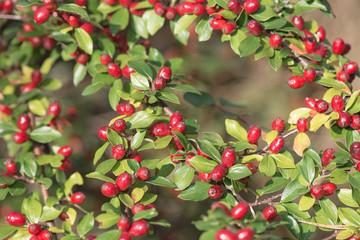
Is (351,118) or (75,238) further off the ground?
(351,118)

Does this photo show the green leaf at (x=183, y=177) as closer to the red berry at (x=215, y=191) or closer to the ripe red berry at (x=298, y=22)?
the red berry at (x=215, y=191)

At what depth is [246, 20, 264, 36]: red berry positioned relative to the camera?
5.14 ft

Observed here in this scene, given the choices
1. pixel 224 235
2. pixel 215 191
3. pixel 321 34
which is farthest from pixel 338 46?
pixel 224 235

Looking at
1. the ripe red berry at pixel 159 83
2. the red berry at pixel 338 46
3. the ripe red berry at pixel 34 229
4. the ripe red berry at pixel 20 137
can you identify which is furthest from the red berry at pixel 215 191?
the ripe red berry at pixel 20 137

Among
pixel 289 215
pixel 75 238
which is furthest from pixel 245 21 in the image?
pixel 75 238

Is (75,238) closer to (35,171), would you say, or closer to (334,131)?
(35,171)

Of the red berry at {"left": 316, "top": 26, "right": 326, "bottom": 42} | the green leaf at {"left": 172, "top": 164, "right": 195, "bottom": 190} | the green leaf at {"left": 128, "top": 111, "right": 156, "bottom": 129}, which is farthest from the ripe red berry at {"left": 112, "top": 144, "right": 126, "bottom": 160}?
the red berry at {"left": 316, "top": 26, "right": 326, "bottom": 42}

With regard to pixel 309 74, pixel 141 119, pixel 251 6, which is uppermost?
pixel 251 6

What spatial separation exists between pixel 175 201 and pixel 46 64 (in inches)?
65.6

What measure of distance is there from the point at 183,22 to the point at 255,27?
1.14ft

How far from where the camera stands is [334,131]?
59.1 inches

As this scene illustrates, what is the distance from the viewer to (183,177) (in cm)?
136

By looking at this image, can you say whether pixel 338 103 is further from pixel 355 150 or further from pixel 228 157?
pixel 228 157

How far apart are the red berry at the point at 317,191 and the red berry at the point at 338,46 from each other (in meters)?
0.70
